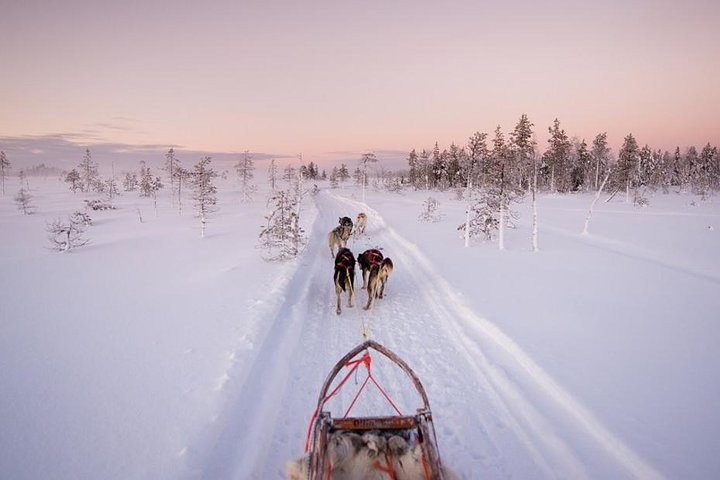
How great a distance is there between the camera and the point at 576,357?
6.33m

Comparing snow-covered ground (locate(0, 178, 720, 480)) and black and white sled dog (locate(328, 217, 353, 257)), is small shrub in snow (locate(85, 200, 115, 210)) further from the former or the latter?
black and white sled dog (locate(328, 217, 353, 257))

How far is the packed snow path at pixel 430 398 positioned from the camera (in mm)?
4059

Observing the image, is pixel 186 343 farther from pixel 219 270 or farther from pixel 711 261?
pixel 711 261

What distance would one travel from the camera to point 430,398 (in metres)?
5.25

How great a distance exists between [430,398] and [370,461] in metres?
2.21

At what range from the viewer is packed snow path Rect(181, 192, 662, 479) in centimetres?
406

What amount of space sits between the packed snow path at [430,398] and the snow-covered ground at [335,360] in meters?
0.03

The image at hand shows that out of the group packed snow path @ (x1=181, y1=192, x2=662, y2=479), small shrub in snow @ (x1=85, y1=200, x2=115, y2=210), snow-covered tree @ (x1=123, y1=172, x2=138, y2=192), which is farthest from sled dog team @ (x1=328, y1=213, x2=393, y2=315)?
snow-covered tree @ (x1=123, y1=172, x2=138, y2=192)

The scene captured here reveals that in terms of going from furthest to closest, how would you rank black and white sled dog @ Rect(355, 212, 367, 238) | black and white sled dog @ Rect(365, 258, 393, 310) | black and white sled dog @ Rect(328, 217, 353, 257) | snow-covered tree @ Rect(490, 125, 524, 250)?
black and white sled dog @ Rect(355, 212, 367, 238), snow-covered tree @ Rect(490, 125, 524, 250), black and white sled dog @ Rect(328, 217, 353, 257), black and white sled dog @ Rect(365, 258, 393, 310)

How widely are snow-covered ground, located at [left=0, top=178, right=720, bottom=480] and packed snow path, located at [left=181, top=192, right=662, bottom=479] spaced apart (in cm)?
3

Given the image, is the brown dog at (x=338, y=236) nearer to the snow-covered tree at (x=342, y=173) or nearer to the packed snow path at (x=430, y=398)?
the packed snow path at (x=430, y=398)

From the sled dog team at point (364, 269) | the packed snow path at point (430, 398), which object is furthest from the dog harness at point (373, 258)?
the packed snow path at point (430, 398)

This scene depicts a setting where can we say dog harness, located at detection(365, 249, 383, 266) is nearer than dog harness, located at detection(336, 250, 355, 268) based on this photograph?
No

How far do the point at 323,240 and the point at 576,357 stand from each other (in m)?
14.4
